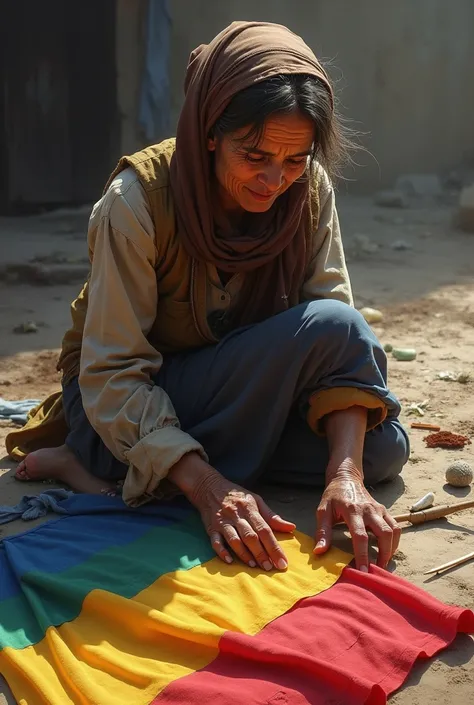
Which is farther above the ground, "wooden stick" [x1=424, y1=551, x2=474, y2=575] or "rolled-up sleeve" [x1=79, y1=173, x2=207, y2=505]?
"rolled-up sleeve" [x1=79, y1=173, x2=207, y2=505]

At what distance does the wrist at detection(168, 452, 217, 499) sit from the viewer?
8.94 ft

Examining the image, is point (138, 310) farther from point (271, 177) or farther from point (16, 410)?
point (16, 410)

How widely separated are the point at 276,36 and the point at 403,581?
4.87 ft

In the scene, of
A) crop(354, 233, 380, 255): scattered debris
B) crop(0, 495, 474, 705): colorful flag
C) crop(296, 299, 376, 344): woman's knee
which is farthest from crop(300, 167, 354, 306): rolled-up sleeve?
crop(354, 233, 380, 255): scattered debris

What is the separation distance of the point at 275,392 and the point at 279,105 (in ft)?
2.79

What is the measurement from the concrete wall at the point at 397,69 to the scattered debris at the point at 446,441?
6.61 meters

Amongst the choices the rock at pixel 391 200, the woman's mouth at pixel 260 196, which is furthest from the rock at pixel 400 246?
the woman's mouth at pixel 260 196

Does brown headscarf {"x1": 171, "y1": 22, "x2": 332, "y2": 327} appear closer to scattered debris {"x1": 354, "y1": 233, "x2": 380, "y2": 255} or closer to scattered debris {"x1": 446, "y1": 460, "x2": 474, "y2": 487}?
scattered debris {"x1": 446, "y1": 460, "x2": 474, "y2": 487}

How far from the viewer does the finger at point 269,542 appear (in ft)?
8.40

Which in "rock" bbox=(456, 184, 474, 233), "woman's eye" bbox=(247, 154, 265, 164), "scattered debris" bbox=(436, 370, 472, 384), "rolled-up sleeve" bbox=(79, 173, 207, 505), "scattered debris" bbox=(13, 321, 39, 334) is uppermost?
"woman's eye" bbox=(247, 154, 265, 164)

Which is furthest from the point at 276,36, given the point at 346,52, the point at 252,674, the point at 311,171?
the point at 346,52

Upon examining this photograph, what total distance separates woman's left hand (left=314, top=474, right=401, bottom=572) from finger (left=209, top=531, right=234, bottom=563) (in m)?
0.23

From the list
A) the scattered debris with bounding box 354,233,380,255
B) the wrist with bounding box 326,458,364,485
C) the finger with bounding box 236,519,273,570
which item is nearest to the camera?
the finger with bounding box 236,519,273,570

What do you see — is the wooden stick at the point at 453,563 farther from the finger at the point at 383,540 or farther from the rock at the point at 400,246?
the rock at the point at 400,246
